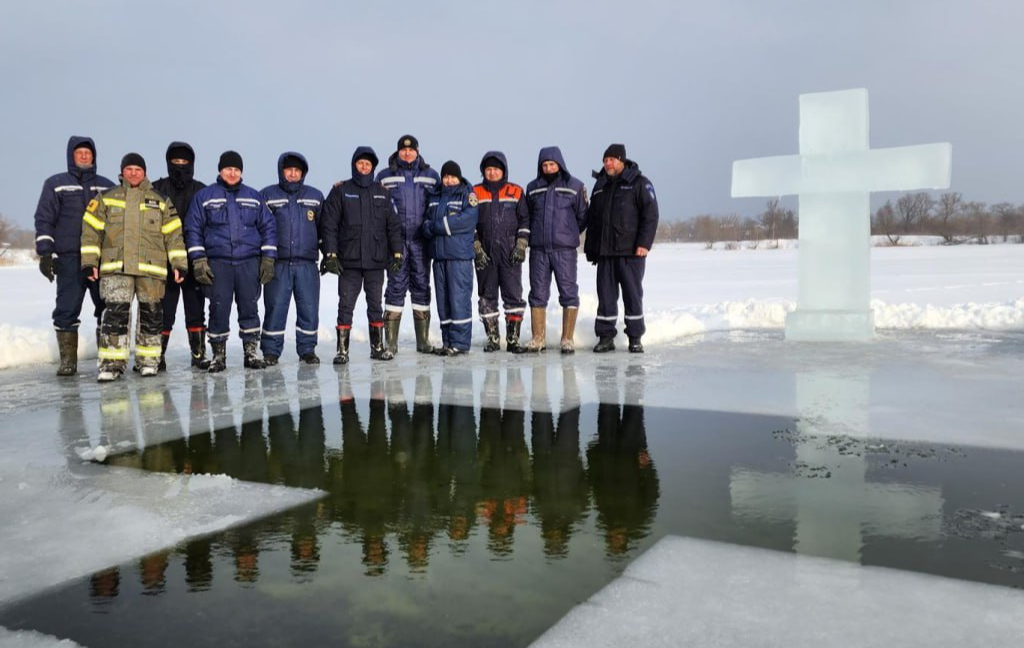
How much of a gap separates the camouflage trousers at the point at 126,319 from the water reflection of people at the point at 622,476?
399cm

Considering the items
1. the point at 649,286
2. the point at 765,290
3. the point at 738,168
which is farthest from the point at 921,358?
the point at 649,286

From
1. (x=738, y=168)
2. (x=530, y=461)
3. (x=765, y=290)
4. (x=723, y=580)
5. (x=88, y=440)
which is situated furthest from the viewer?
(x=765, y=290)

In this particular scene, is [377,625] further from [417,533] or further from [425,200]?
[425,200]

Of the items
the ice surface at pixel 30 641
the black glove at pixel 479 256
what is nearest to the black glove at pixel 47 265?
the black glove at pixel 479 256

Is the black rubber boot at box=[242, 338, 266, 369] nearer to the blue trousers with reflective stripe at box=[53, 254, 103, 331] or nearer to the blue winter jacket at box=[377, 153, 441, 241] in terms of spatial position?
the blue trousers with reflective stripe at box=[53, 254, 103, 331]

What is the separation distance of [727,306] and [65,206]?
305 inches

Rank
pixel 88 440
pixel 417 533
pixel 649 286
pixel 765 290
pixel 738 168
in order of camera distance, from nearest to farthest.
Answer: pixel 417 533
pixel 88 440
pixel 738 168
pixel 765 290
pixel 649 286

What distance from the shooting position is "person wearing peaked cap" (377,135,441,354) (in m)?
8.17

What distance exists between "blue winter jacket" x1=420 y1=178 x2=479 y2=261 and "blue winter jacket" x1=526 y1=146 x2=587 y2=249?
61 centimetres

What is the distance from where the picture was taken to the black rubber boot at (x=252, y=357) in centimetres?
728

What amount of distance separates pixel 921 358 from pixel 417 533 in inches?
222

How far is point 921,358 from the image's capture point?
689cm

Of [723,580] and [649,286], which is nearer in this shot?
[723,580]

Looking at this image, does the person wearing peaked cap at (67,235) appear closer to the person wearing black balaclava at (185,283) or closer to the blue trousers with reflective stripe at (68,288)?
the blue trousers with reflective stripe at (68,288)
